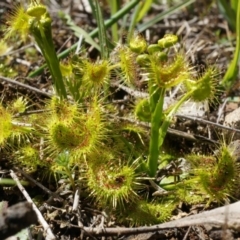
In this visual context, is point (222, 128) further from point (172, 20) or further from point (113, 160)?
point (172, 20)

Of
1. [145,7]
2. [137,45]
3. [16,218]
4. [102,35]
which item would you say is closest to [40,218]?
[16,218]

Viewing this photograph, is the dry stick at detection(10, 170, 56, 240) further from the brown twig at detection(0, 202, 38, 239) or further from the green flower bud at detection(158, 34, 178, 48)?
the green flower bud at detection(158, 34, 178, 48)

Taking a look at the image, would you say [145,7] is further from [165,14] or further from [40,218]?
[40,218]

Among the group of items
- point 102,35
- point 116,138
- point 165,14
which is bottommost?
point 116,138

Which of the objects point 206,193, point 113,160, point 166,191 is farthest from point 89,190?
point 206,193

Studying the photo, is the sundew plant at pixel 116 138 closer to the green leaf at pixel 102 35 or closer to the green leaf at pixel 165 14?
the green leaf at pixel 102 35

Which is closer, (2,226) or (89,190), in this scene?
(2,226)

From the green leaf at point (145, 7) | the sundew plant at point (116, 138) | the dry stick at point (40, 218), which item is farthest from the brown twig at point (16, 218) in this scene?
the green leaf at point (145, 7)

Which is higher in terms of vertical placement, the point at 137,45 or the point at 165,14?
the point at 165,14
